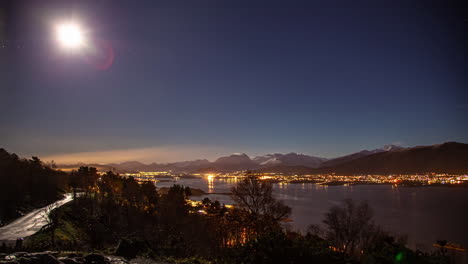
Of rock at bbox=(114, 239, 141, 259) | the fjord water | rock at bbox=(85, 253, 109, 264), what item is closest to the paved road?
rock at bbox=(114, 239, 141, 259)

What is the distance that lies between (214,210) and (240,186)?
2033cm

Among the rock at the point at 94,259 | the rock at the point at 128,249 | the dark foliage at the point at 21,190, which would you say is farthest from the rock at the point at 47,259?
the dark foliage at the point at 21,190

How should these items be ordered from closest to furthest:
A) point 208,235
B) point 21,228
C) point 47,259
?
point 47,259
point 21,228
point 208,235

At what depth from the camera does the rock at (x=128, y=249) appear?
43.4ft

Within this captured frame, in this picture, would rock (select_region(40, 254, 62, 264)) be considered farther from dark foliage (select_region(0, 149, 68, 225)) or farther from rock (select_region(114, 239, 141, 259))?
dark foliage (select_region(0, 149, 68, 225))

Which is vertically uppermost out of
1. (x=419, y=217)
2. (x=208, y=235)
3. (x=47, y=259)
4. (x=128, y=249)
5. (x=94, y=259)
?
(x=47, y=259)

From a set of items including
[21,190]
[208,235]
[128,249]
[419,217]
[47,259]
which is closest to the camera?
[47,259]

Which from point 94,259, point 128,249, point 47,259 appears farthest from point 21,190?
point 47,259

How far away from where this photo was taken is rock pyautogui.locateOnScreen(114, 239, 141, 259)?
1324 cm

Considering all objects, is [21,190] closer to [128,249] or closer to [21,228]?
[21,228]

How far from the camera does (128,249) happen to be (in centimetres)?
1345

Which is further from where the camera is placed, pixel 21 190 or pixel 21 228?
pixel 21 190

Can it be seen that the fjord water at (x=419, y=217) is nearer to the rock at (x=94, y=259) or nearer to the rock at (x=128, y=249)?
the rock at (x=128, y=249)

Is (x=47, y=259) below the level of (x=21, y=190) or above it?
above
